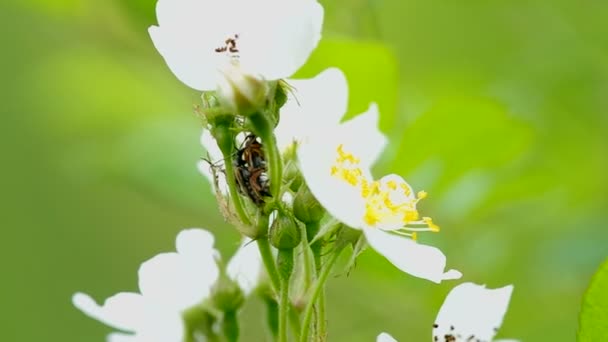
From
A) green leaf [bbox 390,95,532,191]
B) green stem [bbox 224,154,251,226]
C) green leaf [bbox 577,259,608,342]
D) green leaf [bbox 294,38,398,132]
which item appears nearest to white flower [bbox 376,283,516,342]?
green leaf [bbox 577,259,608,342]

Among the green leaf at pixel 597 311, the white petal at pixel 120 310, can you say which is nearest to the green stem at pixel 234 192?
the white petal at pixel 120 310

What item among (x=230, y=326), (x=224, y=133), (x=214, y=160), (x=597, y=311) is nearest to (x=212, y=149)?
(x=214, y=160)

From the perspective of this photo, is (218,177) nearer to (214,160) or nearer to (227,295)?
(214,160)

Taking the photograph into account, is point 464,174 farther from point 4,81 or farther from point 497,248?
point 4,81

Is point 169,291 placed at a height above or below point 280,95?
below

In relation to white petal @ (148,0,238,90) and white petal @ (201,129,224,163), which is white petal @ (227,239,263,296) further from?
white petal @ (148,0,238,90)

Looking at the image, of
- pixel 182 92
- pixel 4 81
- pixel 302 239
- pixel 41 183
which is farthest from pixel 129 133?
pixel 41 183

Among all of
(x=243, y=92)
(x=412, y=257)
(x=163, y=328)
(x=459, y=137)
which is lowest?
(x=163, y=328)
